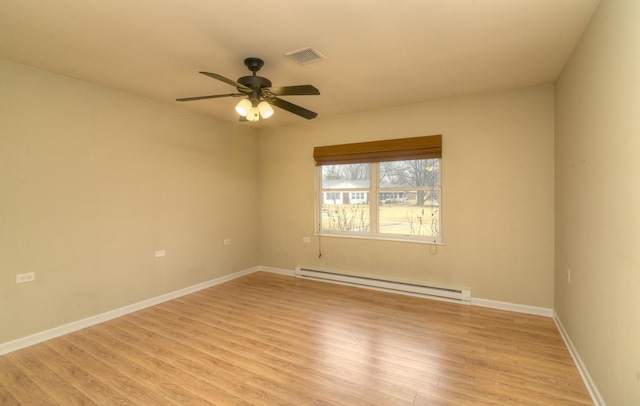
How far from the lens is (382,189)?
15.1 feet

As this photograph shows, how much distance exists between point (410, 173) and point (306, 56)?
237 cm

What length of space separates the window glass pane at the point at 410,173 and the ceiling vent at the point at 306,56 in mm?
2162

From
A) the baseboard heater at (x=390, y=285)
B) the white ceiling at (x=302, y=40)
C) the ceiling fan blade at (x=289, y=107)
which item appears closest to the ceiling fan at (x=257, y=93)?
the ceiling fan blade at (x=289, y=107)

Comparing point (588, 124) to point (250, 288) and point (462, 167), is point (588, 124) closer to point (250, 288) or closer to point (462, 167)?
point (462, 167)

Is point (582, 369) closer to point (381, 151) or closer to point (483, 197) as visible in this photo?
point (483, 197)

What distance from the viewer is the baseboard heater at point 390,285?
394cm

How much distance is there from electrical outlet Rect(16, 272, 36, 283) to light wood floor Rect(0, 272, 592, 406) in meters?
0.65

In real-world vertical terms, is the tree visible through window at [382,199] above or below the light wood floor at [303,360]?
above

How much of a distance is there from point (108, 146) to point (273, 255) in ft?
10.3

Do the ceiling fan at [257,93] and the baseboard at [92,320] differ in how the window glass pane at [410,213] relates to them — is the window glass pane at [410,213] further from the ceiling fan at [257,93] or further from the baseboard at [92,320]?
the baseboard at [92,320]

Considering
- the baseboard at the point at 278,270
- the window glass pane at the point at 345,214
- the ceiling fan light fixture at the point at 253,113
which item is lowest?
the baseboard at the point at 278,270

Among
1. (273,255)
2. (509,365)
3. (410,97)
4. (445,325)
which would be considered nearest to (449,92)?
(410,97)

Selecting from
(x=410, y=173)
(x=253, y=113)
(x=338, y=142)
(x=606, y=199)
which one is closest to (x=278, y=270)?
(x=338, y=142)

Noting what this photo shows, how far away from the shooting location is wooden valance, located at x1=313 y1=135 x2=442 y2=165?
13.4 ft
